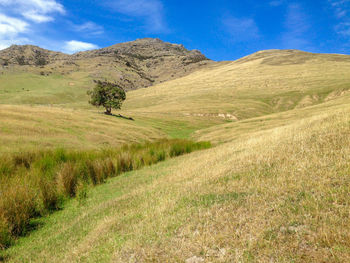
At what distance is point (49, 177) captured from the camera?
10.3 metres

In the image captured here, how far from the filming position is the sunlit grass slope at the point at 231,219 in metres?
3.55

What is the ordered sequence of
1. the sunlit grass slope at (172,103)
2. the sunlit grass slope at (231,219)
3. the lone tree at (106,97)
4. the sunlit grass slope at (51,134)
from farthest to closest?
the lone tree at (106,97), the sunlit grass slope at (172,103), the sunlit grass slope at (51,134), the sunlit grass slope at (231,219)

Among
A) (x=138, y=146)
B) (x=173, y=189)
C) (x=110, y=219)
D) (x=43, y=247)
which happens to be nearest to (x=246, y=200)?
(x=173, y=189)

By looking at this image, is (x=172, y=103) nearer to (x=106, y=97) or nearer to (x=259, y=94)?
(x=259, y=94)

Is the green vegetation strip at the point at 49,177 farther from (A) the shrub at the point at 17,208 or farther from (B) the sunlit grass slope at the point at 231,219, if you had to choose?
(B) the sunlit grass slope at the point at 231,219

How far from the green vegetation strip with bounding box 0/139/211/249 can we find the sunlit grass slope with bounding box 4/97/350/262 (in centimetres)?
62

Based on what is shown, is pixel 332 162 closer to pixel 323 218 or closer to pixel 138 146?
pixel 323 218

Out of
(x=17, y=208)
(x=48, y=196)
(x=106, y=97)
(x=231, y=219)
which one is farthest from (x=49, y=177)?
(x=106, y=97)

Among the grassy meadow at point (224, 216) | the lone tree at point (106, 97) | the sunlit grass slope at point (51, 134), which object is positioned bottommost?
the sunlit grass slope at point (51, 134)

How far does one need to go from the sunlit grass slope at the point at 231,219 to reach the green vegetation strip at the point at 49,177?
24.4 inches

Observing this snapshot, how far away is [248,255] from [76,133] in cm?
2405

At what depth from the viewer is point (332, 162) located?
5.97 m

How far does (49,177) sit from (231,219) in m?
8.95

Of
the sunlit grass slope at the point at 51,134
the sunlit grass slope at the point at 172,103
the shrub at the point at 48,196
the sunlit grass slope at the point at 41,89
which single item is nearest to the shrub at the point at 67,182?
the shrub at the point at 48,196
